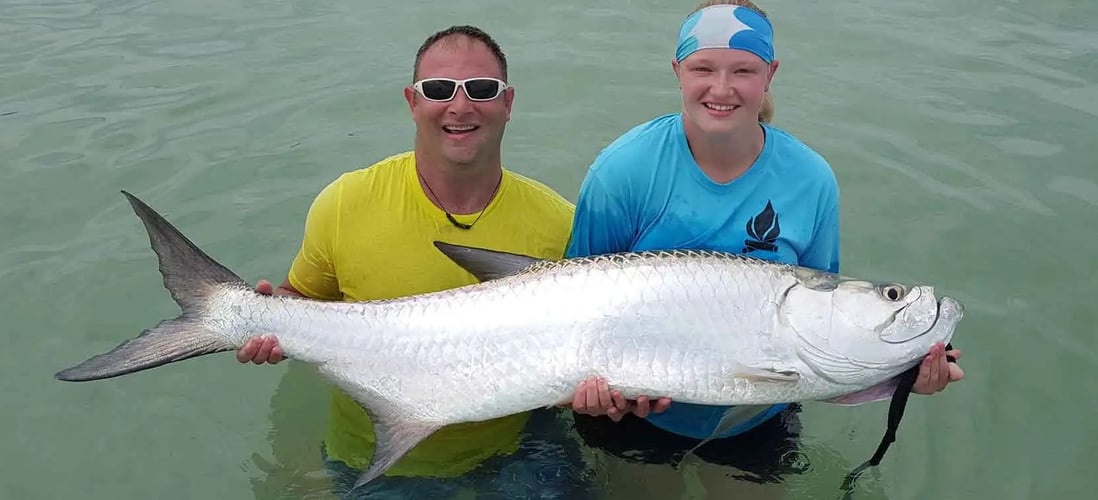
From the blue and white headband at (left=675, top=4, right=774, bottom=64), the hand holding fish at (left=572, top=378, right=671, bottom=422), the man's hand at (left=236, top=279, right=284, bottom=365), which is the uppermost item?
the blue and white headband at (left=675, top=4, right=774, bottom=64)

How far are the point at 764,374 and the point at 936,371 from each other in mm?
562

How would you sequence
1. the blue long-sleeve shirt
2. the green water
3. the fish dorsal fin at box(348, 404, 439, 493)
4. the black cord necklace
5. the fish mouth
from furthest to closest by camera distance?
1. the green water
2. the black cord necklace
3. the blue long-sleeve shirt
4. the fish dorsal fin at box(348, 404, 439, 493)
5. the fish mouth

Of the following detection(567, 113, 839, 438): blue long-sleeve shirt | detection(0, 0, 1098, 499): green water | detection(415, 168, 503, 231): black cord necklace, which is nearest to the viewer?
detection(567, 113, 839, 438): blue long-sleeve shirt

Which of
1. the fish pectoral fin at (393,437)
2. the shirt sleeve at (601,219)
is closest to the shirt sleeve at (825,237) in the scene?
the shirt sleeve at (601,219)

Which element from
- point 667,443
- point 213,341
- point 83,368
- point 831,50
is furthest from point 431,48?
point 831,50

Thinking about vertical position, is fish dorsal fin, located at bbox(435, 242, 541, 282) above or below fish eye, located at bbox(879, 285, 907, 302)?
above

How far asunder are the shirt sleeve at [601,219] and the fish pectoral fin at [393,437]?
0.88 meters

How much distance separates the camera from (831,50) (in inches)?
360

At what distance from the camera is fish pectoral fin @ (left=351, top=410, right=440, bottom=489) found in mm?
3072

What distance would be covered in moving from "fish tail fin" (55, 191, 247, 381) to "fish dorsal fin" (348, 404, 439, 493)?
584 millimetres

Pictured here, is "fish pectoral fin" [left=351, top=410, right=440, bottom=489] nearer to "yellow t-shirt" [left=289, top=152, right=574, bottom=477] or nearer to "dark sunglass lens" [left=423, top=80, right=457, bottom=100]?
"yellow t-shirt" [left=289, top=152, right=574, bottom=477]

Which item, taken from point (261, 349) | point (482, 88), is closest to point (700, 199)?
point (482, 88)

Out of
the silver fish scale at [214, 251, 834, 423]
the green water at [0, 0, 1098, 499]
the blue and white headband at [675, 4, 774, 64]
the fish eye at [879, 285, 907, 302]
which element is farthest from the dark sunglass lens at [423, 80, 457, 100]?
the green water at [0, 0, 1098, 499]

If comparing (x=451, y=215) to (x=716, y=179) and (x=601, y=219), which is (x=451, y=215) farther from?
(x=716, y=179)
